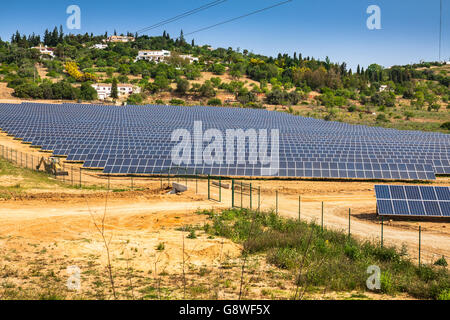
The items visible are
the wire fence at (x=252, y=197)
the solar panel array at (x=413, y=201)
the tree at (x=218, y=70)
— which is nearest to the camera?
the wire fence at (x=252, y=197)

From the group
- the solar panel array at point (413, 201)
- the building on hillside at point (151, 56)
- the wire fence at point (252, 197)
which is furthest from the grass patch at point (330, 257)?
the building on hillside at point (151, 56)

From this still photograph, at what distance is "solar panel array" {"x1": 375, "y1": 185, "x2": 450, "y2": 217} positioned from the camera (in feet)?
74.1

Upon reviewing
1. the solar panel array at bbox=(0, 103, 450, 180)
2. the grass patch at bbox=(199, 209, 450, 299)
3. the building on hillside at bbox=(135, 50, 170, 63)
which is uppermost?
the building on hillside at bbox=(135, 50, 170, 63)

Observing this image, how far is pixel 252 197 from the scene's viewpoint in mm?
29406

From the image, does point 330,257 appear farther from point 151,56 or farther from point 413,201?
point 151,56

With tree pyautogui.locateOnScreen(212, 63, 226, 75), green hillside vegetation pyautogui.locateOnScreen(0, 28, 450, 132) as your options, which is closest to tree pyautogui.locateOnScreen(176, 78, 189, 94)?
green hillside vegetation pyautogui.locateOnScreen(0, 28, 450, 132)

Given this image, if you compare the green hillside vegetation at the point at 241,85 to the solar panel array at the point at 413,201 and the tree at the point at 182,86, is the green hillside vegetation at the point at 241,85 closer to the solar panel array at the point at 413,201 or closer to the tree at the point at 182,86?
the tree at the point at 182,86

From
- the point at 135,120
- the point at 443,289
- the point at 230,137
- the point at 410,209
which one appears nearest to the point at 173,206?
the point at 410,209

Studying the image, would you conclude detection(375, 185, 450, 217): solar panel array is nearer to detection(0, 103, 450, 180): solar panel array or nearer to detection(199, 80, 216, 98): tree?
detection(0, 103, 450, 180): solar panel array

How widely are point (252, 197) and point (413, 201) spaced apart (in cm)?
1075

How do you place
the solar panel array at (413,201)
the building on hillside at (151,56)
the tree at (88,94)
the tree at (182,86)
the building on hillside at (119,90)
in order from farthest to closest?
the building on hillside at (151,56) → the tree at (182,86) → the building on hillside at (119,90) → the tree at (88,94) → the solar panel array at (413,201)

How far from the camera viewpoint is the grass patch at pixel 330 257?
12.2 metres

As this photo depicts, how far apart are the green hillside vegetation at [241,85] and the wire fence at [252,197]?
201ft

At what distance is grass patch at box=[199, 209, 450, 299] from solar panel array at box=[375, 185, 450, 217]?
620cm
